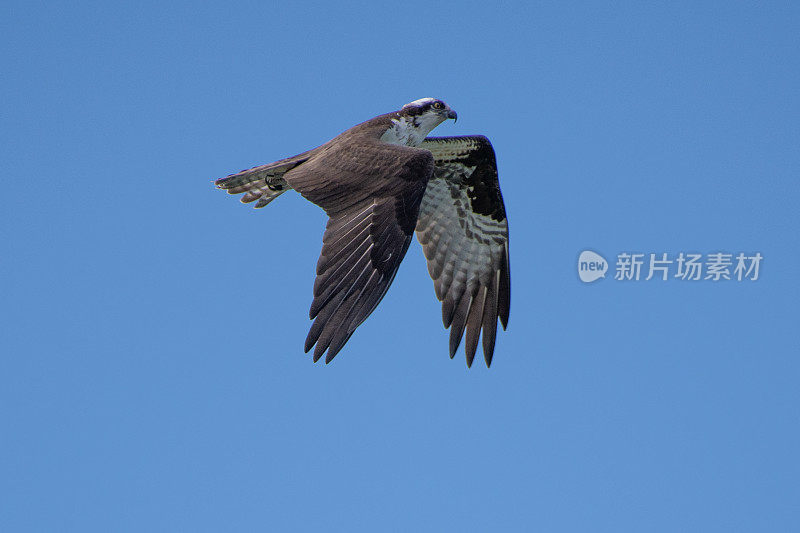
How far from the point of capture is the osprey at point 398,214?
988 centimetres

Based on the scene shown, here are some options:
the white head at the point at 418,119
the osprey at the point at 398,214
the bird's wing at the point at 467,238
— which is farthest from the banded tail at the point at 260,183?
the bird's wing at the point at 467,238

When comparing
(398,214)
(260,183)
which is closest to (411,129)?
(260,183)

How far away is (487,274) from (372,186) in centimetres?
362

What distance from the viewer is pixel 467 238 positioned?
14.2 m

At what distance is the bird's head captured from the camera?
42.7 ft

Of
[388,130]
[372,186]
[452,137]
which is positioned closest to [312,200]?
[372,186]

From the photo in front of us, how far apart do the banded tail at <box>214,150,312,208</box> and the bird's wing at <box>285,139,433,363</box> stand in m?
0.90

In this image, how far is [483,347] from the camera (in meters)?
13.6

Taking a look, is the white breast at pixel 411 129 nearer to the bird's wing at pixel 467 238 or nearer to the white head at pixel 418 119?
the white head at pixel 418 119

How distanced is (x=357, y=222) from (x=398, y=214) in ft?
1.23

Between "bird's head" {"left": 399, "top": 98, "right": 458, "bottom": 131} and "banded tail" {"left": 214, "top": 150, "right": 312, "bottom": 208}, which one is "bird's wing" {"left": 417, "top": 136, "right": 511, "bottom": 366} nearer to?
"bird's head" {"left": 399, "top": 98, "right": 458, "bottom": 131}

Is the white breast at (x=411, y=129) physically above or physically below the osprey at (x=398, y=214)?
above

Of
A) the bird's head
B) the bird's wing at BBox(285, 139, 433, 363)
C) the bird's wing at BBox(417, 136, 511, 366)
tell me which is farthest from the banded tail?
the bird's wing at BBox(417, 136, 511, 366)

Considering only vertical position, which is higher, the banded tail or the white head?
the white head
